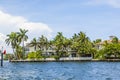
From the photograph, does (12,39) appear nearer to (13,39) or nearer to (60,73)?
(13,39)

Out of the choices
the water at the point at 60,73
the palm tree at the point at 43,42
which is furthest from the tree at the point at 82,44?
the water at the point at 60,73

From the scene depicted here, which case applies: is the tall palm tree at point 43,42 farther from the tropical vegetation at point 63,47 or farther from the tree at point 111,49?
the tree at point 111,49

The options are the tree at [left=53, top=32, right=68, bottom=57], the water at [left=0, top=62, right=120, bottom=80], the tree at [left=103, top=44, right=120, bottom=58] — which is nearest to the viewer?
the water at [left=0, top=62, right=120, bottom=80]

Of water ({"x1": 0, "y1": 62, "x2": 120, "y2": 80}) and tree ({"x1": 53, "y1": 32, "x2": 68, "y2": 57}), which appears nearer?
water ({"x1": 0, "y1": 62, "x2": 120, "y2": 80})

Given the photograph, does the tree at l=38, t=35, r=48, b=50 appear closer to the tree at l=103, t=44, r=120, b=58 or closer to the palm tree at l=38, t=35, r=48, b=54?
the palm tree at l=38, t=35, r=48, b=54

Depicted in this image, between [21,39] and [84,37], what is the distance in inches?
1330

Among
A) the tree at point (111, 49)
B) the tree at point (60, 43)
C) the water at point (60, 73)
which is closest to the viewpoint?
the water at point (60, 73)

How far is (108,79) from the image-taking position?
50469mm

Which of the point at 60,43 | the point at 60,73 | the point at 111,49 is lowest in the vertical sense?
the point at 60,73

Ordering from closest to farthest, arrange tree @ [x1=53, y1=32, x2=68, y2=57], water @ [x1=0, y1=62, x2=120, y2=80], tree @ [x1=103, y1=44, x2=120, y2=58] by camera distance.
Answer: water @ [x1=0, y1=62, x2=120, y2=80] < tree @ [x1=103, y1=44, x2=120, y2=58] < tree @ [x1=53, y1=32, x2=68, y2=57]

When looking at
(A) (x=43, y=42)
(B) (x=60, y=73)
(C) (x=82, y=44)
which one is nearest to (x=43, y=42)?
(A) (x=43, y=42)

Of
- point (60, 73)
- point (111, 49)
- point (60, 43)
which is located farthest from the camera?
point (60, 43)

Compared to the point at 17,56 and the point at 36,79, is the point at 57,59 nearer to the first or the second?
the point at 17,56

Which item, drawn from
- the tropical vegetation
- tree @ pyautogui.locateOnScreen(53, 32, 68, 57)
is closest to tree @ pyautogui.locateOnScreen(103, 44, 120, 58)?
the tropical vegetation
